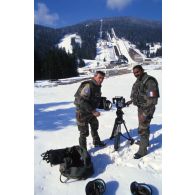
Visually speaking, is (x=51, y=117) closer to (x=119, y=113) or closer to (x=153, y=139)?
(x=119, y=113)

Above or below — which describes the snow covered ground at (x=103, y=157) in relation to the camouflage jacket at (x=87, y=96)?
below

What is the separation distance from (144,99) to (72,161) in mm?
1430

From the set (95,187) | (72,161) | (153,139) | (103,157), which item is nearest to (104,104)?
(103,157)

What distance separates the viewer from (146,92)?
3865 millimetres

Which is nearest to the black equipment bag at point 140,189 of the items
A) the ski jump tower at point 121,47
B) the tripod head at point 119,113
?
the tripod head at point 119,113

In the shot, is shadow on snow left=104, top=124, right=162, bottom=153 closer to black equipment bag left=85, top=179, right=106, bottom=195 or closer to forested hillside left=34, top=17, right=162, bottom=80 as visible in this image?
black equipment bag left=85, top=179, right=106, bottom=195

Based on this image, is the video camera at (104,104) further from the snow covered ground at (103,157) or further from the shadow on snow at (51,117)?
the shadow on snow at (51,117)

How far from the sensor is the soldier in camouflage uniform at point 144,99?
379cm

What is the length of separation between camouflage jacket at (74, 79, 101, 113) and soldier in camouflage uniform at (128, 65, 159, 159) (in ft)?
2.12

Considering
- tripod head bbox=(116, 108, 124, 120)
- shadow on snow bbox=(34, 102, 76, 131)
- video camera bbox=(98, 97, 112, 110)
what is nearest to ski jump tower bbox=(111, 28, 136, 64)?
shadow on snow bbox=(34, 102, 76, 131)

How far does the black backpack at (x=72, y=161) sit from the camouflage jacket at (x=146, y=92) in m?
1.17

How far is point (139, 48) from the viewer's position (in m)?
8.64

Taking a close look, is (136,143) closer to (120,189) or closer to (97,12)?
(120,189)
